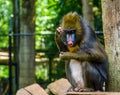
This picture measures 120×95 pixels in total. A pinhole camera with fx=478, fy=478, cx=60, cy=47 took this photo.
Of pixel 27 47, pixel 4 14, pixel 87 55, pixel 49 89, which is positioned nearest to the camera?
pixel 87 55

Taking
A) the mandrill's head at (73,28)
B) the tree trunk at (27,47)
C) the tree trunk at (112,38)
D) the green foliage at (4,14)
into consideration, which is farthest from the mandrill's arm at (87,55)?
the green foliage at (4,14)

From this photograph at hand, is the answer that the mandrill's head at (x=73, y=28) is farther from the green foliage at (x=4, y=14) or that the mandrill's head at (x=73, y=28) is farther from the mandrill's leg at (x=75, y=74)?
the green foliage at (x=4, y=14)

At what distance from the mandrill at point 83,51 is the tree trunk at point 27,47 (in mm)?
4149

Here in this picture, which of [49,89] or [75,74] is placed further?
[49,89]

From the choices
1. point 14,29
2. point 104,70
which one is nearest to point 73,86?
point 104,70

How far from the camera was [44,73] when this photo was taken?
11.9m

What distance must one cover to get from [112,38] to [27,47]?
14.8ft

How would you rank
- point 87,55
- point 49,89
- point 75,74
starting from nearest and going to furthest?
point 87,55 → point 75,74 → point 49,89

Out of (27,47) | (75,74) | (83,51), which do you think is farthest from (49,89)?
(27,47)

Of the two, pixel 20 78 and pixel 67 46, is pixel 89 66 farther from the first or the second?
pixel 20 78

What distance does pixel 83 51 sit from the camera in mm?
5816

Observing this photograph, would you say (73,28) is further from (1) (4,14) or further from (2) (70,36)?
(1) (4,14)

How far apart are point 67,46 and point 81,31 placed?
276mm

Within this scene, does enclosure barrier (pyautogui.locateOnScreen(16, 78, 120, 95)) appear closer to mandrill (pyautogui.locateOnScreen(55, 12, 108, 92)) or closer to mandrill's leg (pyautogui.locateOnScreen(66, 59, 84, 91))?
mandrill's leg (pyautogui.locateOnScreen(66, 59, 84, 91))
